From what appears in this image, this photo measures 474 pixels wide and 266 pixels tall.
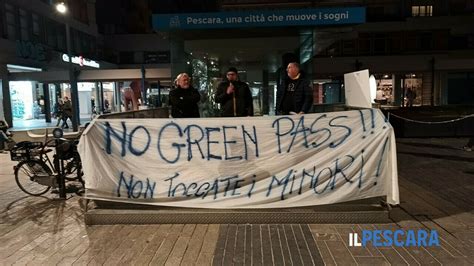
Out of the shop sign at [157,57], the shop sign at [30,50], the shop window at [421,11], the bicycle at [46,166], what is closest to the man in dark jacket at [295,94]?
the bicycle at [46,166]

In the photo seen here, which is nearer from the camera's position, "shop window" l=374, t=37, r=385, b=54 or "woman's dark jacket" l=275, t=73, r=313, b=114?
"woman's dark jacket" l=275, t=73, r=313, b=114

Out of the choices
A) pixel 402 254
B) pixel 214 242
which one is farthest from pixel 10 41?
pixel 402 254

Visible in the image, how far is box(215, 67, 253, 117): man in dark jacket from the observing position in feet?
A: 23.1

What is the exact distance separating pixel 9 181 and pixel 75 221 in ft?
11.9

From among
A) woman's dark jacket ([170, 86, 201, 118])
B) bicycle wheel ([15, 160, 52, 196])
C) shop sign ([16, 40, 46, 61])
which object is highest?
shop sign ([16, 40, 46, 61])

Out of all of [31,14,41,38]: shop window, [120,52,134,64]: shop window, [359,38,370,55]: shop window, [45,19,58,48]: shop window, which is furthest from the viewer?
[120,52,134,64]: shop window

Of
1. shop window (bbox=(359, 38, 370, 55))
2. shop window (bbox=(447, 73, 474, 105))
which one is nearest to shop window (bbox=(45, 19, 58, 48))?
shop window (bbox=(359, 38, 370, 55))

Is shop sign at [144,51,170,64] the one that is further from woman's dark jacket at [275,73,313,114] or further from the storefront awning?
woman's dark jacket at [275,73,313,114]

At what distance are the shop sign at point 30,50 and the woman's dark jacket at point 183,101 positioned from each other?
18326mm

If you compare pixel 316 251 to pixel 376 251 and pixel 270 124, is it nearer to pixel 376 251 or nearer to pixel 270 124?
pixel 376 251

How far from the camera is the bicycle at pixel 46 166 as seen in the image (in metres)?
6.71

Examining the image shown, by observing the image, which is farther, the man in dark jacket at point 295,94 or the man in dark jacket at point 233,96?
the man in dark jacket at point 233,96

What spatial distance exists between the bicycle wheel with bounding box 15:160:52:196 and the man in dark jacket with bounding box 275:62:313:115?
13.0 feet

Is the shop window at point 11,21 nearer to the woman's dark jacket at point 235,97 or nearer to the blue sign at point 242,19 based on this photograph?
the blue sign at point 242,19
